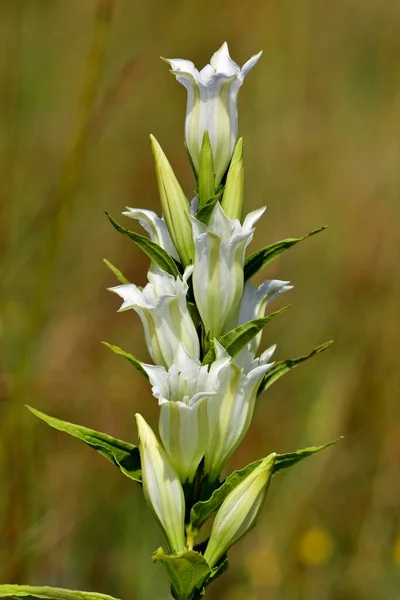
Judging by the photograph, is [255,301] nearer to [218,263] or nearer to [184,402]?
[218,263]

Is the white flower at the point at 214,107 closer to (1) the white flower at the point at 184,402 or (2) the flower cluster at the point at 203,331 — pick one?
(2) the flower cluster at the point at 203,331

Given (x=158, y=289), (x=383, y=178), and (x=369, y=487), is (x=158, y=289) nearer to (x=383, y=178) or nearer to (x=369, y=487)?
(x=369, y=487)

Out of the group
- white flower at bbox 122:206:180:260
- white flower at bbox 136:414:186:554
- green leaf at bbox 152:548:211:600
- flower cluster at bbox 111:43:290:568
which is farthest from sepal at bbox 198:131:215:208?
green leaf at bbox 152:548:211:600

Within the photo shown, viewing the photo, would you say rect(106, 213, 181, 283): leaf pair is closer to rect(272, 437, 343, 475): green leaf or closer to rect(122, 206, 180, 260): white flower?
rect(122, 206, 180, 260): white flower

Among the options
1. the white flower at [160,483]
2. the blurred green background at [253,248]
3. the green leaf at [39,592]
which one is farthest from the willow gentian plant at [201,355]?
the blurred green background at [253,248]

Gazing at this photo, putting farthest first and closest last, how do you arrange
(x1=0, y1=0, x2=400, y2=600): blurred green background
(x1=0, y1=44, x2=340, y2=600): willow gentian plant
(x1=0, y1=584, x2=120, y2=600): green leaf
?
(x1=0, y1=0, x2=400, y2=600): blurred green background < (x1=0, y1=44, x2=340, y2=600): willow gentian plant < (x1=0, y1=584, x2=120, y2=600): green leaf

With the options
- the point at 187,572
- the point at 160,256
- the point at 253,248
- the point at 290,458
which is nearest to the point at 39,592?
the point at 187,572
